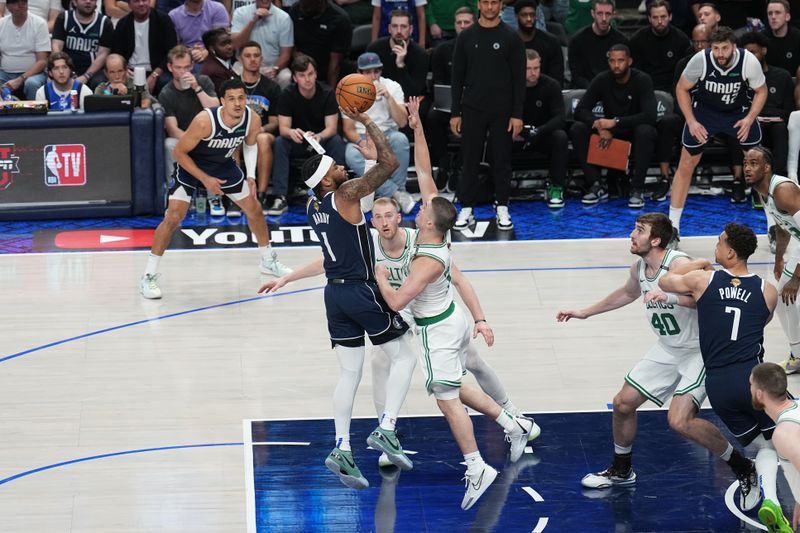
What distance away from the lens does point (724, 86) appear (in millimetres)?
11383

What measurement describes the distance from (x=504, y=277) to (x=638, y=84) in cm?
312

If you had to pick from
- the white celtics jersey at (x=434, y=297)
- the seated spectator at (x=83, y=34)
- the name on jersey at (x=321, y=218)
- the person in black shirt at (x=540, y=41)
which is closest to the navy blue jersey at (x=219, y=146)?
the name on jersey at (x=321, y=218)

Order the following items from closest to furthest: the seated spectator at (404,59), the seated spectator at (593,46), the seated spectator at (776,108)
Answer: the seated spectator at (776,108) → the seated spectator at (404,59) → the seated spectator at (593,46)

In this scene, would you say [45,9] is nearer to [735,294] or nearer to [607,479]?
[607,479]

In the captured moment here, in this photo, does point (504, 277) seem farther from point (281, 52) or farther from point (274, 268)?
point (281, 52)

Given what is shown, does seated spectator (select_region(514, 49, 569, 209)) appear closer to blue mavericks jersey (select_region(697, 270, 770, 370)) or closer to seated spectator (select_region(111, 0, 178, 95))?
seated spectator (select_region(111, 0, 178, 95))

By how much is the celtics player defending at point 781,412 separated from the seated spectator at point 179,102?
298 inches

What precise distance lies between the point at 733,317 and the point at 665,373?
1.94 feet

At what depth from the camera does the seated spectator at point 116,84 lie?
1266 centimetres

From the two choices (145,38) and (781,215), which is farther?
(145,38)

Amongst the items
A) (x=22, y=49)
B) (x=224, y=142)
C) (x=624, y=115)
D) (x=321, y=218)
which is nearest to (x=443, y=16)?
(x=624, y=115)

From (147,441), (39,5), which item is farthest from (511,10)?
(147,441)

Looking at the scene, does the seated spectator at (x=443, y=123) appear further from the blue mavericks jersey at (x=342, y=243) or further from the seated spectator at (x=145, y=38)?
the blue mavericks jersey at (x=342, y=243)

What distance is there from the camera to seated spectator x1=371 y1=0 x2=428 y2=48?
45.8ft
